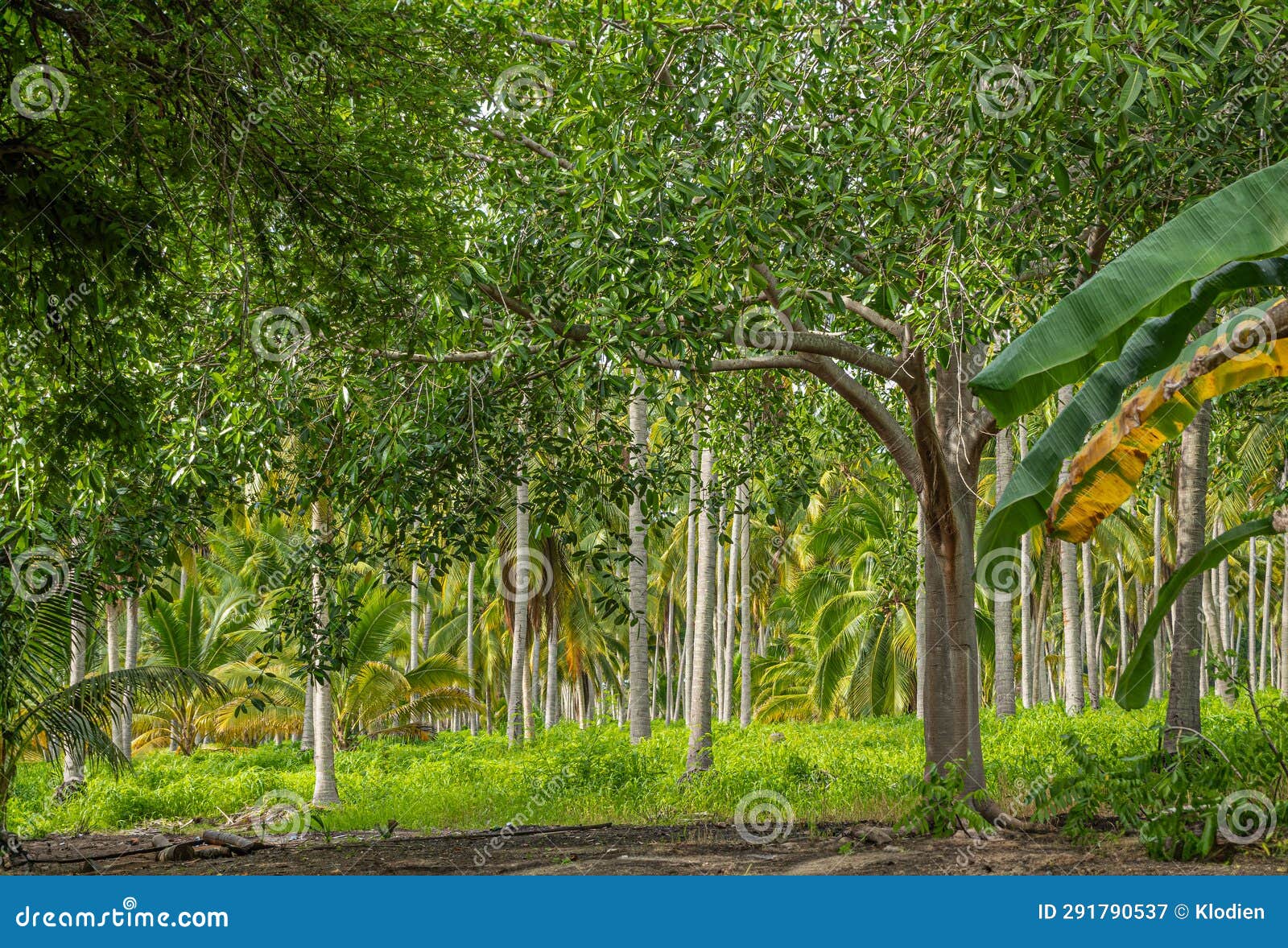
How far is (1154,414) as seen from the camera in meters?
4.59

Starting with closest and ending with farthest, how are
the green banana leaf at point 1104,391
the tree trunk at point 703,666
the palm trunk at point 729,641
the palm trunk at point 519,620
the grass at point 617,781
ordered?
the green banana leaf at point 1104,391, the grass at point 617,781, the tree trunk at point 703,666, the palm trunk at point 519,620, the palm trunk at point 729,641

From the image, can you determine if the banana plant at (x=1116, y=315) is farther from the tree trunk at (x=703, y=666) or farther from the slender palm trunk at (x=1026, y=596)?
the slender palm trunk at (x=1026, y=596)

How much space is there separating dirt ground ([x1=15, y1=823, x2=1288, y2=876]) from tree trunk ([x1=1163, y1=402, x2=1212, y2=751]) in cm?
180

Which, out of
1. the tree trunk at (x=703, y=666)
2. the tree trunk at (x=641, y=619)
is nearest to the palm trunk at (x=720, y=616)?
the tree trunk at (x=641, y=619)

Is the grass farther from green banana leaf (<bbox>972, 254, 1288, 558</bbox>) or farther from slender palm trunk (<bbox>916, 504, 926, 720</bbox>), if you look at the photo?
green banana leaf (<bbox>972, 254, 1288, 558</bbox>)

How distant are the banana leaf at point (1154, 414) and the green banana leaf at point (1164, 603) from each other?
2.99ft

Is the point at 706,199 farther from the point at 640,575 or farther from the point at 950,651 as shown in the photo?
the point at 640,575

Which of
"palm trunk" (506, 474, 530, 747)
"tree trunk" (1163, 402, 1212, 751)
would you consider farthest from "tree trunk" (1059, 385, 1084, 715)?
"palm trunk" (506, 474, 530, 747)

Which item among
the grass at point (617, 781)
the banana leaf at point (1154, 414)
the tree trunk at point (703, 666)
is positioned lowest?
the grass at point (617, 781)

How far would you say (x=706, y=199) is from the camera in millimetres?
6555

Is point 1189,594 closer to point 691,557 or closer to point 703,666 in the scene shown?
point 703,666

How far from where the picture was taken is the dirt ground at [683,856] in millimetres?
7137

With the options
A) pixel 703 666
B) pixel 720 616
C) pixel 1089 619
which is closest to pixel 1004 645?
pixel 703 666

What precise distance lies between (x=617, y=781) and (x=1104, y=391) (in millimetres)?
8560
